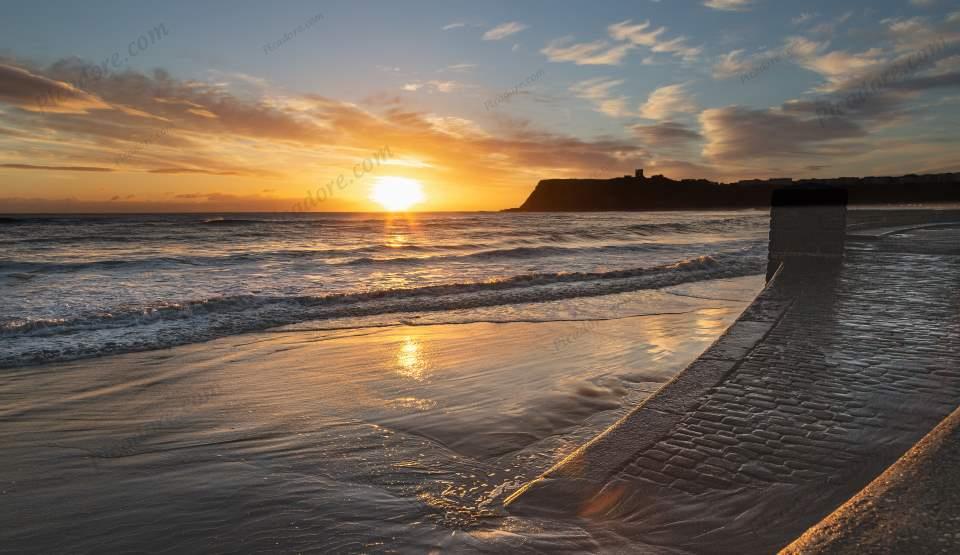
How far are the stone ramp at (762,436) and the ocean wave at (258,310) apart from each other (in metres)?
6.56

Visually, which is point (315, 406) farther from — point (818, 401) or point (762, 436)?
point (818, 401)

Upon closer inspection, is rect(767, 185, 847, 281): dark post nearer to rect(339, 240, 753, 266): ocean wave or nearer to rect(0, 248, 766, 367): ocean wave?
rect(0, 248, 766, 367): ocean wave

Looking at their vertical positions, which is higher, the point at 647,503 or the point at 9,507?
the point at 647,503

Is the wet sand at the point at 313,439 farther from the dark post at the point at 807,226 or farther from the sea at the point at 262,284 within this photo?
the dark post at the point at 807,226

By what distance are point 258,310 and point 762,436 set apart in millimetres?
9028

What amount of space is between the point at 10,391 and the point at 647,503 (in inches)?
240

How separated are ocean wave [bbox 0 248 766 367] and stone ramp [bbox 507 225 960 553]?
6.56m

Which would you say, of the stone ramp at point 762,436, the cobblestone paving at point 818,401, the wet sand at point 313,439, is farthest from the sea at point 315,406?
the cobblestone paving at point 818,401

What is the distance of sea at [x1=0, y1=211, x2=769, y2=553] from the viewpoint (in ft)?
8.66

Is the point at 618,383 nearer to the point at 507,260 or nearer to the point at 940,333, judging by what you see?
the point at 940,333

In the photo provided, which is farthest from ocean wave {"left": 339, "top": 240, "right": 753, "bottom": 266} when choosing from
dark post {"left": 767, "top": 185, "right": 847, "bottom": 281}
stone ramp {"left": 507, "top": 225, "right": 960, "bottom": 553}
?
stone ramp {"left": 507, "top": 225, "right": 960, "bottom": 553}

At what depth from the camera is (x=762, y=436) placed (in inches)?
121

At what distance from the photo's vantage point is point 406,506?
8.99ft

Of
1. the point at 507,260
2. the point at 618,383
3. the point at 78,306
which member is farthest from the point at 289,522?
the point at 507,260
